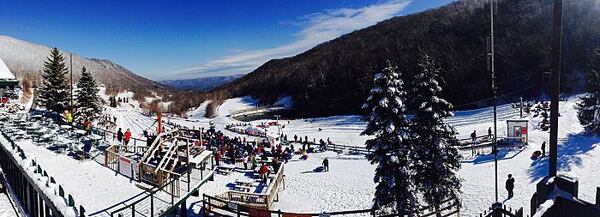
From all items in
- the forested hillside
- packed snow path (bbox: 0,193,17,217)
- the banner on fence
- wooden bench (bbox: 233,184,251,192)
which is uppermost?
the forested hillside

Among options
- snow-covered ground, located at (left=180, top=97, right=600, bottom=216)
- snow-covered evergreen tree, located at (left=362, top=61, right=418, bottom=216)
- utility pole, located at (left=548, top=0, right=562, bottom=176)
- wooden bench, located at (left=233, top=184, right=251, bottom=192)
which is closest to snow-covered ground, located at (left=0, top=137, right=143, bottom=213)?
wooden bench, located at (left=233, top=184, right=251, bottom=192)

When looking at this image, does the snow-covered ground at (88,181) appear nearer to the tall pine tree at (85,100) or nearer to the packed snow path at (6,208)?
the packed snow path at (6,208)

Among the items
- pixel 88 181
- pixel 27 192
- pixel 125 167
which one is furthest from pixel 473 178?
pixel 27 192

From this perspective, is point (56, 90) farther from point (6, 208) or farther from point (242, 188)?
point (6, 208)

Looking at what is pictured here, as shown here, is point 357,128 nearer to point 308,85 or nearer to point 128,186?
point 128,186

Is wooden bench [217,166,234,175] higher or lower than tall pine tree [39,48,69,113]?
lower

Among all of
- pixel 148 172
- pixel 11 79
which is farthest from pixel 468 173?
pixel 11 79

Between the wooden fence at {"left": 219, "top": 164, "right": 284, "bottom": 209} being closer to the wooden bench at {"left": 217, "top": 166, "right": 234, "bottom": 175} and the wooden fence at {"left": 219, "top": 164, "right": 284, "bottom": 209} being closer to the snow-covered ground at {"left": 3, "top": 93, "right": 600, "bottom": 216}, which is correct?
the snow-covered ground at {"left": 3, "top": 93, "right": 600, "bottom": 216}
